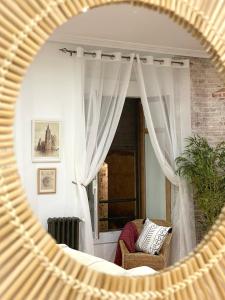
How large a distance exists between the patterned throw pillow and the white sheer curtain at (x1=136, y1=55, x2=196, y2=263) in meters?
0.05

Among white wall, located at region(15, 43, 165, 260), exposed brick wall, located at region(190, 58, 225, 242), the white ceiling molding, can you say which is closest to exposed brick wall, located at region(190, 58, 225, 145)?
exposed brick wall, located at region(190, 58, 225, 242)

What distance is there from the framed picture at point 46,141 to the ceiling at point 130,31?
27 cm

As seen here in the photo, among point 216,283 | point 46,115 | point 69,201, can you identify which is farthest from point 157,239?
point 216,283

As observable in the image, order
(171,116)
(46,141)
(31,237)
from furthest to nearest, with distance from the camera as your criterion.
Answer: (171,116)
(46,141)
(31,237)

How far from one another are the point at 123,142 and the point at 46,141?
0.85ft

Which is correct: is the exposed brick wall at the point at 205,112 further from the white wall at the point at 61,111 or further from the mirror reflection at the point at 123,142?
the white wall at the point at 61,111

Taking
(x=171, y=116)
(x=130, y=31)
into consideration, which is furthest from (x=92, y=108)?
(x=130, y=31)

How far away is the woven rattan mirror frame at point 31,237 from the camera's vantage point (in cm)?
38

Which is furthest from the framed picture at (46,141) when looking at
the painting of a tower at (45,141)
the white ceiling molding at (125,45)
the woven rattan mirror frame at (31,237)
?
the woven rattan mirror frame at (31,237)

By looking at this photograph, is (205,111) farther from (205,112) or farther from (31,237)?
(31,237)

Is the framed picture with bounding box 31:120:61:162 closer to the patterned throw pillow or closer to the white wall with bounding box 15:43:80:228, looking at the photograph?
the white wall with bounding box 15:43:80:228

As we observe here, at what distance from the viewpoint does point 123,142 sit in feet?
2.92

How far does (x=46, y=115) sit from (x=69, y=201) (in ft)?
0.96

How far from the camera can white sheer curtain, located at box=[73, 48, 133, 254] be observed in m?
1.17
